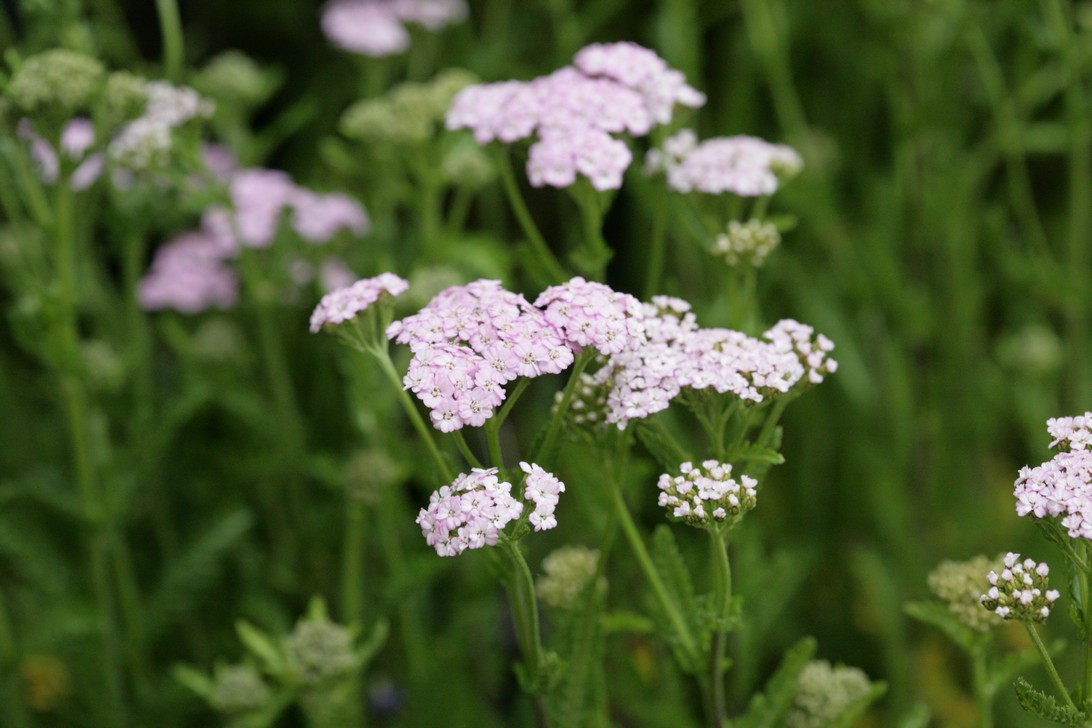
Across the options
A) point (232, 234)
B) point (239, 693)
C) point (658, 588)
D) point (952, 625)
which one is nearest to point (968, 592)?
point (952, 625)

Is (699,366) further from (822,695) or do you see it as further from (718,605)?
(822,695)

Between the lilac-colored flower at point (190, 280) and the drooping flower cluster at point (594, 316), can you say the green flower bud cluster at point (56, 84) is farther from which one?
the drooping flower cluster at point (594, 316)

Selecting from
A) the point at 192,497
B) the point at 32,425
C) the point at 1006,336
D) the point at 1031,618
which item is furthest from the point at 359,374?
the point at 1006,336

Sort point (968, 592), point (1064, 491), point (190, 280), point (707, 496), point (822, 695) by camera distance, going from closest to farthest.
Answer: point (1064, 491), point (707, 496), point (968, 592), point (822, 695), point (190, 280)

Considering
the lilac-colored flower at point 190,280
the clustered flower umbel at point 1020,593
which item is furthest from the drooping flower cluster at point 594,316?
the lilac-colored flower at point 190,280

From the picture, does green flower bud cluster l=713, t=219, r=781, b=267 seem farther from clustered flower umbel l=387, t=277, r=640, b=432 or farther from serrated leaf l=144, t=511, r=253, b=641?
serrated leaf l=144, t=511, r=253, b=641

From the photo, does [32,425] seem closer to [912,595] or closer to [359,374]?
[359,374]
